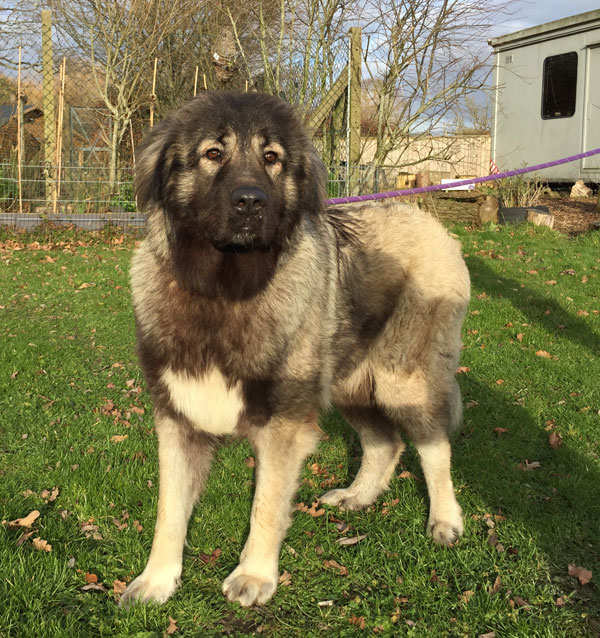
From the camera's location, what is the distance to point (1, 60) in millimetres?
13898

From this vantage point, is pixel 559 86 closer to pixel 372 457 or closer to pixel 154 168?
pixel 372 457

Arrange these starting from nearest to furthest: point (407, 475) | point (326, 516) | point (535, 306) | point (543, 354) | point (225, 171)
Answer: point (225, 171) → point (326, 516) → point (407, 475) → point (543, 354) → point (535, 306)

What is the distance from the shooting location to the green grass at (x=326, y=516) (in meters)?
2.51

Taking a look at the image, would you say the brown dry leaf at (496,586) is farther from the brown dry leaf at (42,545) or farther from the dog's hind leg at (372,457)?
the brown dry leaf at (42,545)

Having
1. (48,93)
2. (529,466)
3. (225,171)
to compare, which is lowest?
(529,466)

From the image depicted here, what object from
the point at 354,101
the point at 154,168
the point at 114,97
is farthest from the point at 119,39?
the point at 154,168

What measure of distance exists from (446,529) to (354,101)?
10.7 m

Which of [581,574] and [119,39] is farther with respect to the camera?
[119,39]

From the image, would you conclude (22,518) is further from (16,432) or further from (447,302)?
(447,302)

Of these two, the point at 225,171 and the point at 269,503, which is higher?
the point at 225,171

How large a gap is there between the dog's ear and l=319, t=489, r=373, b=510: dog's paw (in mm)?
1853

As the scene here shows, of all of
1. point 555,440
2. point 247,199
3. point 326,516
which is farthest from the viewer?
point 555,440

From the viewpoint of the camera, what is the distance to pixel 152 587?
258 cm

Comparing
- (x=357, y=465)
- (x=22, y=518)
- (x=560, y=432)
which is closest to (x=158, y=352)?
(x=22, y=518)
